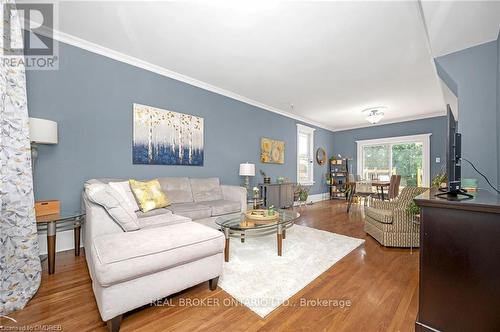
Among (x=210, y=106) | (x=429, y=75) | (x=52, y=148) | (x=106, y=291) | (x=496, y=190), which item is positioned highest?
(x=429, y=75)

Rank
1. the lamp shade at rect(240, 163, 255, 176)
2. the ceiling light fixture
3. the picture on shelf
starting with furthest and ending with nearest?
the ceiling light fixture
the picture on shelf
the lamp shade at rect(240, 163, 255, 176)

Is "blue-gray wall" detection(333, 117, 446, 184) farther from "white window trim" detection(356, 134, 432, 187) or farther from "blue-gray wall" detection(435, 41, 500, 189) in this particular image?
"blue-gray wall" detection(435, 41, 500, 189)

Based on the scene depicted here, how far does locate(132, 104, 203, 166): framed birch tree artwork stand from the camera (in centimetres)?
316

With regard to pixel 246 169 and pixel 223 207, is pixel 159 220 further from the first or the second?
pixel 246 169

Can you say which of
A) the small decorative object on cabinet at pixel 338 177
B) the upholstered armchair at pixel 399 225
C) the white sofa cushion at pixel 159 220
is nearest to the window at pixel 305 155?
the small decorative object on cabinet at pixel 338 177

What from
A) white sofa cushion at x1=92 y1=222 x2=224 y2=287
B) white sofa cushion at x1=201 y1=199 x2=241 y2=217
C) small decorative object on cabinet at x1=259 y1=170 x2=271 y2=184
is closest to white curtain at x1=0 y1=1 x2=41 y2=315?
white sofa cushion at x1=92 y1=222 x2=224 y2=287

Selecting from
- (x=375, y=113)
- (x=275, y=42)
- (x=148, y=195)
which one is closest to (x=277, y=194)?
(x=148, y=195)

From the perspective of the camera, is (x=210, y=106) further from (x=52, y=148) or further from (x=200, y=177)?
(x=52, y=148)

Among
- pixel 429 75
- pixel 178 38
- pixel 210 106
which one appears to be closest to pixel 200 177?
pixel 210 106

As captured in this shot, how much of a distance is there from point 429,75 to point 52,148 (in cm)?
570

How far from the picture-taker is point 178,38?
2.57 meters

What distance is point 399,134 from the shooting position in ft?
21.0

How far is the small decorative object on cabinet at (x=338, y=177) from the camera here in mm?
7289

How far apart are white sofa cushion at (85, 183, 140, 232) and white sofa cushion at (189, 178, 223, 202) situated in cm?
148
